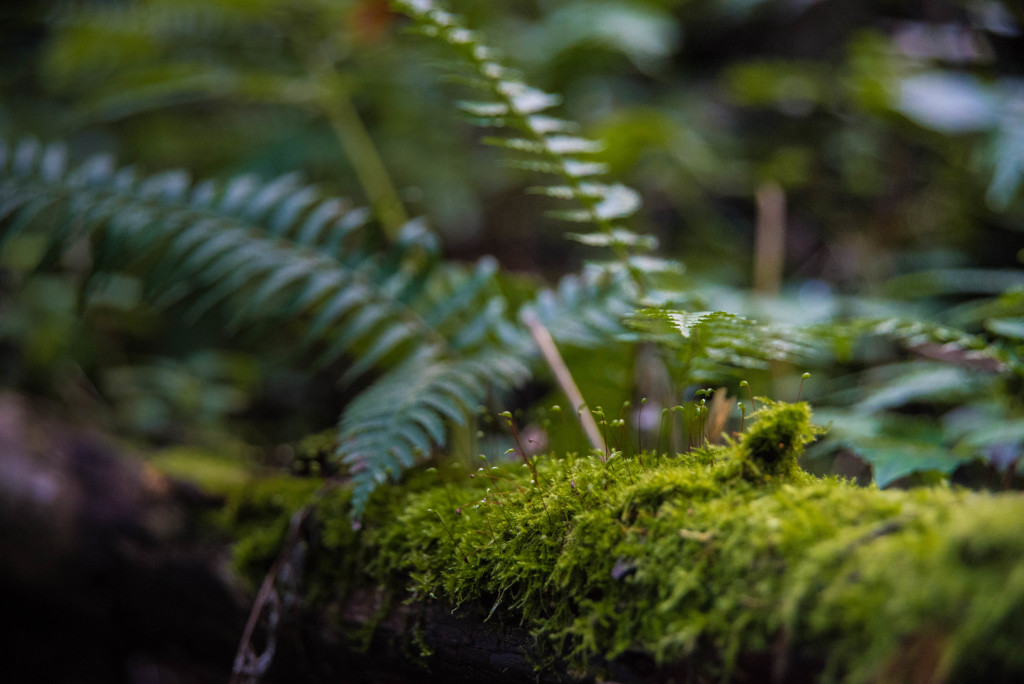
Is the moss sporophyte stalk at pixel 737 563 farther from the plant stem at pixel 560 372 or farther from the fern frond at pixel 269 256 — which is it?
the fern frond at pixel 269 256

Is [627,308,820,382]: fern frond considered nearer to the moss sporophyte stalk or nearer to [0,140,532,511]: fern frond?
the moss sporophyte stalk

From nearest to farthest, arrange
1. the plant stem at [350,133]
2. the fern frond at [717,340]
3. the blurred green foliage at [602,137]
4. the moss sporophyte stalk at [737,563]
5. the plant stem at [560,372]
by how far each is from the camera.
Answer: the moss sporophyte stalk at [737,563], the fern frond at [717,340], the plant stem at [560,372], the blurred green foliage at [602,137], the plant stem at [350,133]

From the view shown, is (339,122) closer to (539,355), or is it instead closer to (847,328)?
(539,355)

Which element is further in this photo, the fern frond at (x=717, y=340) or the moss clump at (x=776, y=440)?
the fern frond at (x=717, y=340)

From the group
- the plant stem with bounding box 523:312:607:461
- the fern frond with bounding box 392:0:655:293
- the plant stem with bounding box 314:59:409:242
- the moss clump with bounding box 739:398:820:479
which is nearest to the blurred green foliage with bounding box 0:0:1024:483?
the plant stem with bounding box 314:59:409:242

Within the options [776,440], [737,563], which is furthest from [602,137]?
[737,563]

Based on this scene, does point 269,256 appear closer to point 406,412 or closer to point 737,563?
point 406,412

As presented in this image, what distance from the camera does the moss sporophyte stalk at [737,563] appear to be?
1.88 ft

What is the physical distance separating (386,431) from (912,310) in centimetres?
222

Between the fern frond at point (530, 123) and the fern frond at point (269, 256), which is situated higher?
the fern frond at point (530, 123)

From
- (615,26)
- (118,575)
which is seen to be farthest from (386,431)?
(615,26)

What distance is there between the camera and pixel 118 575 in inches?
74.4

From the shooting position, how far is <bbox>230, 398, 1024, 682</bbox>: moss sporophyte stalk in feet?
1.88

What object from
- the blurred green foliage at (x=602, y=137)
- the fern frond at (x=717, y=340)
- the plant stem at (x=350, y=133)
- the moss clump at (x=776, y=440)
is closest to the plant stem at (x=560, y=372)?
the fern frond at (x=717, y=340)
